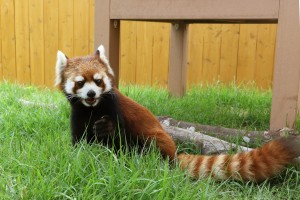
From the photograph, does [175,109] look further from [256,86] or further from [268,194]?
[256,86]

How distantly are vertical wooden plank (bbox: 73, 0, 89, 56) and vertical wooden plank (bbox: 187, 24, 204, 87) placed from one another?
1.82 metres

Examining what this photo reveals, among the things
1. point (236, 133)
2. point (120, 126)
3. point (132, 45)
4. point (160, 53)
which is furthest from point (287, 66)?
point (132, 45)

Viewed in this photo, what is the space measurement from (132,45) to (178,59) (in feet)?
5.85

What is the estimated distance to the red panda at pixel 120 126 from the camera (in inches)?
83.2

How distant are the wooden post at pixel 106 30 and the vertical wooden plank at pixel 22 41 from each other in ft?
12.7

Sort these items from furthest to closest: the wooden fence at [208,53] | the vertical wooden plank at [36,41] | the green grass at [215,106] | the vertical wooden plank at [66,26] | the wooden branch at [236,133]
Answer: the vertical wooden plank at [36,41], the vertical wooden plank at [66,26], the wooden fence at [208,53], the green grass at [215,106], the wooden branch at [236,133]

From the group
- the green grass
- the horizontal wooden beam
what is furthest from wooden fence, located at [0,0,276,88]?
the horizontal wooden beam

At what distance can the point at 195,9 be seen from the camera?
290 centimetres

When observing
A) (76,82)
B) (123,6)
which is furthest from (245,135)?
(123,6)

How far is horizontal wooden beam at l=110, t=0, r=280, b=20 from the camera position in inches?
104

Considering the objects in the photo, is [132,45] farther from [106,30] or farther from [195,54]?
[106,30]

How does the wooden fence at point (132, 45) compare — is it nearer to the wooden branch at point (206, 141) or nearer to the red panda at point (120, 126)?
the wooden branch at point (206, 141)

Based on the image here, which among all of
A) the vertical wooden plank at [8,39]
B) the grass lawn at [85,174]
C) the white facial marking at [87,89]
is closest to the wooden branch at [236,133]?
the grass lawn at [85,174]

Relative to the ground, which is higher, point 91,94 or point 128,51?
point 128,51
